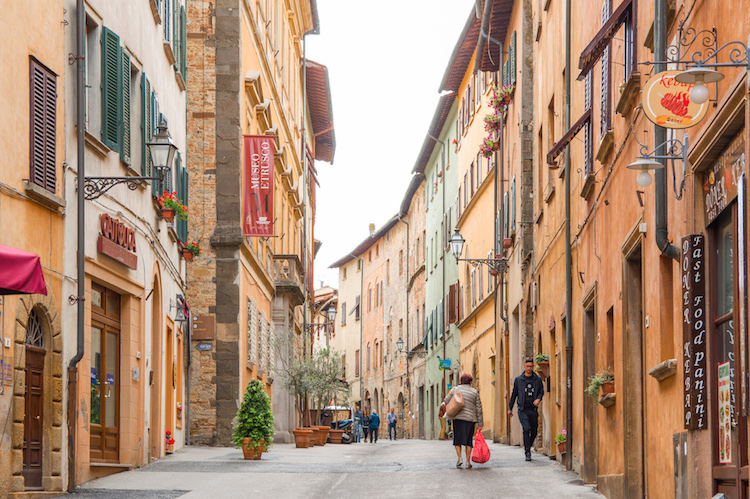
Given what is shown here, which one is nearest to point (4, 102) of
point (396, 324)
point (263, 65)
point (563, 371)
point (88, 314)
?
point (88, 314)

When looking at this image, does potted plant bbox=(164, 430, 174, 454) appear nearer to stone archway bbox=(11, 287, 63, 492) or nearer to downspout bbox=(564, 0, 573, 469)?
downspout bbox=(564, 0, 573, 469)

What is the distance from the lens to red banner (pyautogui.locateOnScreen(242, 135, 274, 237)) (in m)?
24.3

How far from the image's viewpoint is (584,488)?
12.9 metres

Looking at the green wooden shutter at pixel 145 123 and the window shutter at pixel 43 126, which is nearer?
the window shutter at pixel 43 126

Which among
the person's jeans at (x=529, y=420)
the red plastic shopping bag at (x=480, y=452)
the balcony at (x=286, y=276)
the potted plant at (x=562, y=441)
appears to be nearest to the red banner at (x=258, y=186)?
the balcony at (x=286, y=276)

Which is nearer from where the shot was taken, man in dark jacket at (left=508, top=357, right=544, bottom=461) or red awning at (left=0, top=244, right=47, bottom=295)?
red awning at (left=0, top=244, right=47, bottom=295)

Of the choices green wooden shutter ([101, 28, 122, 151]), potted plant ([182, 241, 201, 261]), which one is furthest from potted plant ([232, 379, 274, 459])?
green wooden shutter ([101, 28, 122, 151])

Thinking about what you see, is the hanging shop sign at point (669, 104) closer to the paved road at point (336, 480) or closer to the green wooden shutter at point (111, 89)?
the paved road at point (336, 480)

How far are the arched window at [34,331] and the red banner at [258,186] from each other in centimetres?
1228

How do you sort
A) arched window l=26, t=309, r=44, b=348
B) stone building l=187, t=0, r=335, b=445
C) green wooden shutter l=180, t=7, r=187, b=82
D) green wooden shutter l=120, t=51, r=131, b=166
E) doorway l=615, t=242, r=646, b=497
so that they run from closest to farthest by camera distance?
doorway l=615, t=242, r=646, b=497 < arched window l=26, t=309, r=44, b=348 < green wooden shutter l=120, t=51, r=131, b=166 < green wooden shutter l=180, t=7, r=187, b=82 < stone building l=187, t=0, r=335, b=445

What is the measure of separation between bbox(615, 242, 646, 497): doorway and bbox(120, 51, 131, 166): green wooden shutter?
293 inches

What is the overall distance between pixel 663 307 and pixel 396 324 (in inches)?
1960

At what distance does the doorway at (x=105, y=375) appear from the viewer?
14816 mm

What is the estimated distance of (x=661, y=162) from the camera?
28.4 feet
